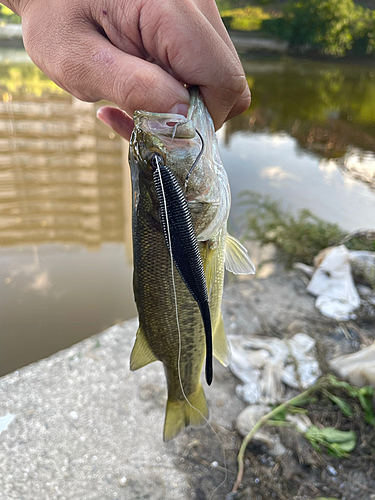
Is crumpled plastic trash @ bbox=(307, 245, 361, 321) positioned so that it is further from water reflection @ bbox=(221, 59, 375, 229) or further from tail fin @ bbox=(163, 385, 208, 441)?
tail fin @ bbox=(163, 385, 208, 441)

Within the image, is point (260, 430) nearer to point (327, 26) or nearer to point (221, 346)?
point (221, 346)

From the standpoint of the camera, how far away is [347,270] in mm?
3863

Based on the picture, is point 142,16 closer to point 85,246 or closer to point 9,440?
point 9,440

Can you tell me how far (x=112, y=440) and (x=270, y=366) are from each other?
4.56ft

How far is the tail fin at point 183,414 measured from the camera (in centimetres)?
182

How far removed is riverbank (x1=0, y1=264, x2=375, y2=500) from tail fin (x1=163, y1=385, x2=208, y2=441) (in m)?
0.61

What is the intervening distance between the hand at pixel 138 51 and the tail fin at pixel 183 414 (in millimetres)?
1447

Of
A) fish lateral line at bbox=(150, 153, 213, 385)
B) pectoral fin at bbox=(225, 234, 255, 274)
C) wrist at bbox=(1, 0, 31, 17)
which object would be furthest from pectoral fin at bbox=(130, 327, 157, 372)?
wrist at bbox=(1, 0, 31, 17)

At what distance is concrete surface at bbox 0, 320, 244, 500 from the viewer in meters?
2.11

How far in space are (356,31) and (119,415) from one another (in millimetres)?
30211

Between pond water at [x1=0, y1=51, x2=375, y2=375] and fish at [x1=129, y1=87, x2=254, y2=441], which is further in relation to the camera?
pond water at [x1=0, y1=51, x2=375, y2=375]

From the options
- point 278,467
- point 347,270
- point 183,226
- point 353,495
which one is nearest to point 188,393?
point 278,467

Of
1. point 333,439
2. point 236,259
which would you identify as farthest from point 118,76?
point 333,439

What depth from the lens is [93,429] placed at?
2.42 meters
